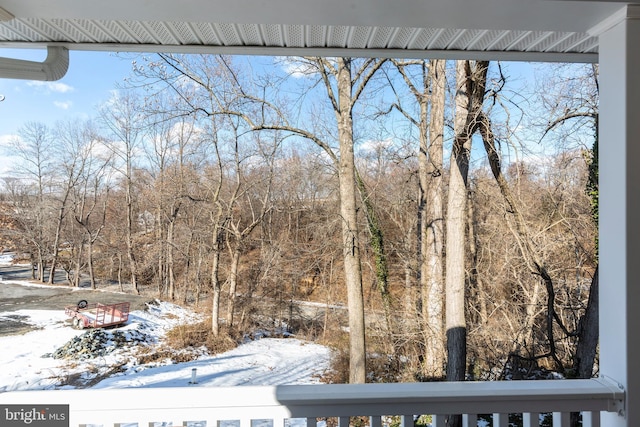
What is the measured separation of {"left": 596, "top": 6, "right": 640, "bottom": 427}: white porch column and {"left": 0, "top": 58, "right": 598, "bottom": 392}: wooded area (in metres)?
3.88

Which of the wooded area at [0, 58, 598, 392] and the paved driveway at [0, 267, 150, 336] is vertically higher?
the wooded area at [0, 58, 598, 392]

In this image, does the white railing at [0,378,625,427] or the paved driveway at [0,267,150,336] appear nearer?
the white railing at [0,378,625,427]

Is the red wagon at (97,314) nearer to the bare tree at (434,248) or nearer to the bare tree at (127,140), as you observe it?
the bare tree at (127,140)

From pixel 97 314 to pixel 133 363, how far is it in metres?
1.15

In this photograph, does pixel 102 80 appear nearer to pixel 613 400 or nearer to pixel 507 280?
pixel 507 280

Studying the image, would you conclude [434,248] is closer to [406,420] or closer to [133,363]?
[406,420]

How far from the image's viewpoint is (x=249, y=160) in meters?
7.39

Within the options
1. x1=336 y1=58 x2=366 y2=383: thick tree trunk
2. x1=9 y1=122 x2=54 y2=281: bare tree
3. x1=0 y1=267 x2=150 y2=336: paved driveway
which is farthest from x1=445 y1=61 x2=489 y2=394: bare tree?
x1=9 y1=122 x2=54 y2=281: bare tree

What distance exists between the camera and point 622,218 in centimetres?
111

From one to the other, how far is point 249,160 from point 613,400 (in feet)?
22.7

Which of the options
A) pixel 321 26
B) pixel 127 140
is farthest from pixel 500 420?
pixel 127 140

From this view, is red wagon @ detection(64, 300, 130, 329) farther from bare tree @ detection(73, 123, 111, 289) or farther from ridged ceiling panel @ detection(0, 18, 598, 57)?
ridged ceiling panel @ detection(0, 18, 598, 57)

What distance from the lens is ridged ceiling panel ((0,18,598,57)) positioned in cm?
145
